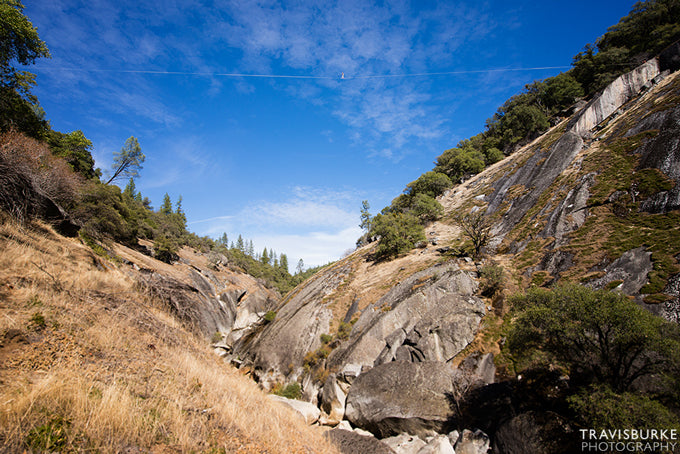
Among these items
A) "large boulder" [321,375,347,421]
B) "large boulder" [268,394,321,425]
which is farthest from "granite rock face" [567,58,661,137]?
"large boulder" [268,394,321,425]

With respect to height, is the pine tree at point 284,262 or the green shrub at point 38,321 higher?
the pine tree at point 284,262

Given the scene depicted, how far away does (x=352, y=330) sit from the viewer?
23328 mm

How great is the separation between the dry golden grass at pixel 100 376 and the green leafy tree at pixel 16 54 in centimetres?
1674

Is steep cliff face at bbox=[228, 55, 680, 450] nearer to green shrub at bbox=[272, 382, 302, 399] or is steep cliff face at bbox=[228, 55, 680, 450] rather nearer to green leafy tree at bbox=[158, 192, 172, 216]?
green shrub at bbox=[272, 382, 302, 399]

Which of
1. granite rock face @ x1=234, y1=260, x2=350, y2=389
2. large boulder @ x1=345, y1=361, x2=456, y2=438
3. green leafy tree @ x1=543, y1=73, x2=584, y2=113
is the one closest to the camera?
large boulder @ x1=345, y1=361, x2=456, y2=438

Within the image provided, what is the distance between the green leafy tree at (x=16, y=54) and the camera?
14.9 metres

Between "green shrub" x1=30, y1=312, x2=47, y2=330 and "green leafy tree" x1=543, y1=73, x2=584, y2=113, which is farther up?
"green leafy tree" x1=543, y1=73, x2=584, y2=113

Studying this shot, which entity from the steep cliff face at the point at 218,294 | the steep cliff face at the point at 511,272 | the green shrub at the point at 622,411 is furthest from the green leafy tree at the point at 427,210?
the green shrub at the point at 622,411

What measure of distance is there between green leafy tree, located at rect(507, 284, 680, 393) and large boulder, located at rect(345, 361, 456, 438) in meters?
4.76

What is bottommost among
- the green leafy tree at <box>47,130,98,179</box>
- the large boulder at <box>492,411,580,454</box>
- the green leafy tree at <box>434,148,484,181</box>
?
the large boulder at <box>492,411,580,454</box>

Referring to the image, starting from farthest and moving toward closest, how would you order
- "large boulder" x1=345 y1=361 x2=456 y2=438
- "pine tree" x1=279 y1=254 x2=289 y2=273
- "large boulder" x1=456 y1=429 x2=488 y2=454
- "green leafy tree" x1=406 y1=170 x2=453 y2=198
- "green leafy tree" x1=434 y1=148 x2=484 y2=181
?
"pine tree" x1=279 y1=254 x2=289 y2=273
"green leafy tree" x1=434 y1=148 x2=484 y2=181
"green leafy tree" x1=406 y1=170 x2=453 y2=198
"large boulder" x1=345 y1=361 x2=456 y2=438
"large boulder" x1=456 y1=429 x2=488 y2=454

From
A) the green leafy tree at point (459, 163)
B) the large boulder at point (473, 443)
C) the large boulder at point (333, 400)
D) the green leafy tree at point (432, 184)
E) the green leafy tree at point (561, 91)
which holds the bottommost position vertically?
the large boulder at point (333, 400)

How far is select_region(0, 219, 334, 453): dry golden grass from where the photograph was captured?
12.0 ft

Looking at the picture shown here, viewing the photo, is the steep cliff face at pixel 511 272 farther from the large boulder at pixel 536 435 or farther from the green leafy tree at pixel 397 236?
the green leafy tree at pixel 397 236
